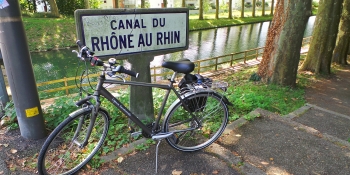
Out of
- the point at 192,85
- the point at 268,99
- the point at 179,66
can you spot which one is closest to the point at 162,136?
the point at 192,85

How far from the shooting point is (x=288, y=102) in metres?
5.46

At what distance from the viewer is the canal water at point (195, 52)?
15055mm

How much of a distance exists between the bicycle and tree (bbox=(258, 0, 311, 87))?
3.63 meters

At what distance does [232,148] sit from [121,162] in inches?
54.3

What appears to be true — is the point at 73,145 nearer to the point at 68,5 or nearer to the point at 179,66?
the point at 179,66

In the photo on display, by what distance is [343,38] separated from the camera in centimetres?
1010

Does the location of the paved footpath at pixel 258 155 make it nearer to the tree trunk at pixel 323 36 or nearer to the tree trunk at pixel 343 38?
the tree trunk at pixel 323 36

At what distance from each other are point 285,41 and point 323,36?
10.2 ft

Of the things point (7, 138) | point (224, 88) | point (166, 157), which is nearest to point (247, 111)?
point (224, 88)

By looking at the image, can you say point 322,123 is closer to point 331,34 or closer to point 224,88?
point 224,88

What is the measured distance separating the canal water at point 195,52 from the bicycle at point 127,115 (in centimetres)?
1170

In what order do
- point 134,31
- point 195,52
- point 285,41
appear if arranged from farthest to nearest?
1. point 195,52
2. point 285,41
3. point 134,31

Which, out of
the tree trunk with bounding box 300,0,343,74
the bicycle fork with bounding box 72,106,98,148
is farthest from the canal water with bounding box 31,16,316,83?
the bicycle fork with bounding box 72,106,98,148

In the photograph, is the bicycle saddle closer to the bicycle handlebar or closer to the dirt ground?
the bicycle handlebar
